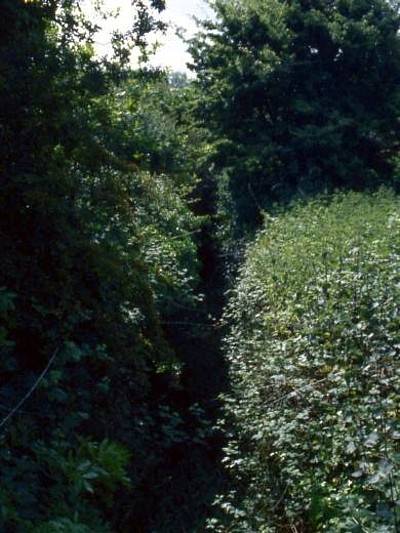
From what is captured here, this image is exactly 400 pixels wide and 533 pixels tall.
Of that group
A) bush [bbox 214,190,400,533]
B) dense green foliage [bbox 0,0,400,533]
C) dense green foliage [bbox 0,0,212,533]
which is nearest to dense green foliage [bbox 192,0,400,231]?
dense green foliage [bbox 0,0,400,533]

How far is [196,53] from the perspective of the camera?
20438 mm

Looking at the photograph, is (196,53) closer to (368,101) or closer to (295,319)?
(368,101)

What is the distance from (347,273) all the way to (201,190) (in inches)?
628

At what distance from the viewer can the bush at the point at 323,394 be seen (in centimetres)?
436

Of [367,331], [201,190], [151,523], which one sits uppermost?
[201,190]

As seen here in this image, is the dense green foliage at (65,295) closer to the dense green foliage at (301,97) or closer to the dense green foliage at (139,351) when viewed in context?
the dense green foliage at (139,351)

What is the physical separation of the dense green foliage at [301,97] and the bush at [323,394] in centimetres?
935

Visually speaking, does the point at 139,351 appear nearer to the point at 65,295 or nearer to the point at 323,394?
the point at 65,295

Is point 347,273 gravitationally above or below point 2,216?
above

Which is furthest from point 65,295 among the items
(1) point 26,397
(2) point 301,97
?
(2) point 301,97

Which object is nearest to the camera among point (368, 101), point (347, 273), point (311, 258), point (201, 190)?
point (347, 273)

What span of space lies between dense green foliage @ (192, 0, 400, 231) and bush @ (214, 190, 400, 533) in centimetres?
935

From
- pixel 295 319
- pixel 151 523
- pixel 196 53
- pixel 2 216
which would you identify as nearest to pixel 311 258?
pixel 295 319

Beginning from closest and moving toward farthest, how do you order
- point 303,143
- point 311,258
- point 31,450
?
1. point 31,450
2. point 311,258
3. point 303,143
